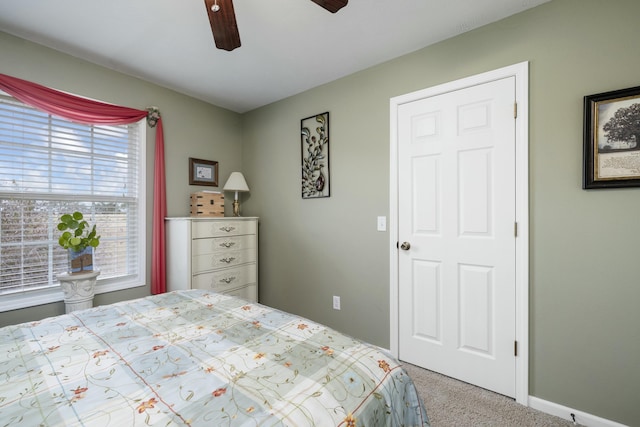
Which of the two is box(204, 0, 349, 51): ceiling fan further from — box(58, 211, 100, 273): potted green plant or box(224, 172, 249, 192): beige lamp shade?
box(224, 172, 249, 192): beige lamp shade

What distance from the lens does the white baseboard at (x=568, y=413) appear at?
1523 mm

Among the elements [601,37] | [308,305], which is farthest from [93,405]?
[601,37]

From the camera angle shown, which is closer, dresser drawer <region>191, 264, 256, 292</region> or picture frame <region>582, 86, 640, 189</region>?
picture frame <region>582, 86, 640, 189</region>

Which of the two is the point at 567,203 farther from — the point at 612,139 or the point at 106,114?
the point at 106,114

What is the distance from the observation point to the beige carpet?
5.28 feet

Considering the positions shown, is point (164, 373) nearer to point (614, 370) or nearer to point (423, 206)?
point (423, 206)

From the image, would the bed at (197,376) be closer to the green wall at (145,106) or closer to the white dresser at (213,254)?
the white dresser at (213,254)

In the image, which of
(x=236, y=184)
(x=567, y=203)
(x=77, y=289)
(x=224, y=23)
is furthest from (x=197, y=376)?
(x=236, y=184)

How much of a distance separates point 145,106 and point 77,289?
5.41ft

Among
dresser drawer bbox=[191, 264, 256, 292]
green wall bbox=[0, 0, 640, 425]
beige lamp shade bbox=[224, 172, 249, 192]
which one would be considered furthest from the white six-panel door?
beige lamp shade bbox=[224, 172, 249, 192]

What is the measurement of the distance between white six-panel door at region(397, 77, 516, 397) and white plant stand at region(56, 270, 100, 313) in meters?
2.37

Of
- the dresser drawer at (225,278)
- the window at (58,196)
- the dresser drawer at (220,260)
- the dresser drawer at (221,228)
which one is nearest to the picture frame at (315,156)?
the dresser drawer at (221,228)

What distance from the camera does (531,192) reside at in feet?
5.70

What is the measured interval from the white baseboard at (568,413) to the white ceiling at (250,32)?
2.39 m
